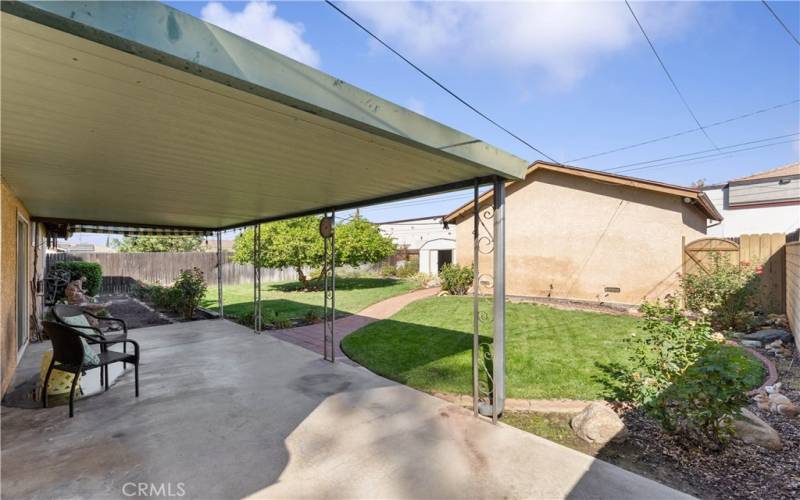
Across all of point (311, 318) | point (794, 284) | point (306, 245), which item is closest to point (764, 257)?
point (794, 284)

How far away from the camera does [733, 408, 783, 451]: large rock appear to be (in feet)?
10.5

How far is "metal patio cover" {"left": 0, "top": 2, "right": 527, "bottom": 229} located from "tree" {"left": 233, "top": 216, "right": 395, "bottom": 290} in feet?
39.0

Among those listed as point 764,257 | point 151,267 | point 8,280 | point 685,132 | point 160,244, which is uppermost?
point 685,132

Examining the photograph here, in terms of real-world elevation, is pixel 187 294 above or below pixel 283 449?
above

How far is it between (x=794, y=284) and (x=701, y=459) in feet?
18.4

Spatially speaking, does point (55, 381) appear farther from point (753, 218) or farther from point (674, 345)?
point (753, 218)

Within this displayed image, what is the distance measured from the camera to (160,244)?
2772 centimetres

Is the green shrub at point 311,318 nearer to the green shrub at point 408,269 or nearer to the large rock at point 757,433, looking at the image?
the large rock at point 757,433

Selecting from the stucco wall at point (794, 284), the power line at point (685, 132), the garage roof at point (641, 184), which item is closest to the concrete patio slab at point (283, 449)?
the stucco wall at point (794, 284)

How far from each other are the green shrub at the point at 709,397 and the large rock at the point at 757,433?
8.2 inches

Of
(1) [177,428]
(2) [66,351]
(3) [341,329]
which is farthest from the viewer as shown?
(3) [341,329]

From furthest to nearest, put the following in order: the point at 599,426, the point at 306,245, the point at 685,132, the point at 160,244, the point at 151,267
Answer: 1. the point at 160,244
2. the point at 151,267
3. the point at 306,245
4. the point at 685,132
5. the point at 599,426

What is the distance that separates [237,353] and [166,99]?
5.55 m

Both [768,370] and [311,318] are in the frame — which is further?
[311,318]
